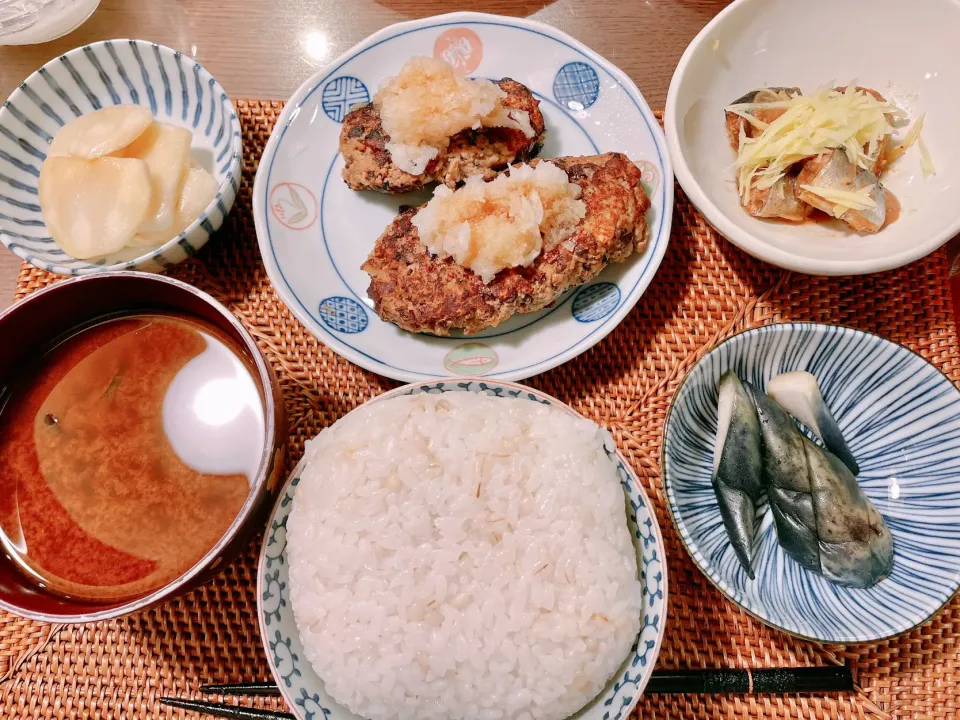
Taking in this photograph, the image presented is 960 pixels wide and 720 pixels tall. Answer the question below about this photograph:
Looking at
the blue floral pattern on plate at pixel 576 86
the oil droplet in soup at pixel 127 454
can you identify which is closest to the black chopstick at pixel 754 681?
the oil droplet in soup at pixel 127 454

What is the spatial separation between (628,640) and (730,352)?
0.82 m

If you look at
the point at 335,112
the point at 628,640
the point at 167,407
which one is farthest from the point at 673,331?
the point at 167,407

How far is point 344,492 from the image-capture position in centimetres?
165

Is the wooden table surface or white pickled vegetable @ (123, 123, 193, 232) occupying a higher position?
the wooden table surface

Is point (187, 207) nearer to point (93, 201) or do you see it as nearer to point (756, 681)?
point (93, 201)

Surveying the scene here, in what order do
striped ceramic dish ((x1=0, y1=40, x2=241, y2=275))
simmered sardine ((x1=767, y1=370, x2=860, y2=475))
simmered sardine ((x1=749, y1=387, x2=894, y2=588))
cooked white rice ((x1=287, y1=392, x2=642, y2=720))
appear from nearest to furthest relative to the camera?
cooked white rice ((x1=287, y1=392, x2=642, y2=720)) → simmered sardine ((x1=749, y1=387, x2=894, y2=588)) → simmered sardine ((x1=767, y1=370, x2=860, y2=475)) → striped ceramic dish ((x1=0, y1=40, x2=241, y2=275))

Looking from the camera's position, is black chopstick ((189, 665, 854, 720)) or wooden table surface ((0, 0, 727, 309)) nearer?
black chopstick ((189, 665, 854, 720))

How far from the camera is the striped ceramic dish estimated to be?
2092 millimetres

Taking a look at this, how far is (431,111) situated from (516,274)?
1.89ft

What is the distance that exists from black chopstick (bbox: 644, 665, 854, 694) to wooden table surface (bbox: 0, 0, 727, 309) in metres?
1.93

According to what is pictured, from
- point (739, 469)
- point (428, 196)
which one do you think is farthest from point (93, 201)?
point (739, 469)

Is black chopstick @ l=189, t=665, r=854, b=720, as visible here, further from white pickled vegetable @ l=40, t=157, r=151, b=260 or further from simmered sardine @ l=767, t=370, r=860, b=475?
white pickled vegetable @ l=40, t=157, r=151, b=260

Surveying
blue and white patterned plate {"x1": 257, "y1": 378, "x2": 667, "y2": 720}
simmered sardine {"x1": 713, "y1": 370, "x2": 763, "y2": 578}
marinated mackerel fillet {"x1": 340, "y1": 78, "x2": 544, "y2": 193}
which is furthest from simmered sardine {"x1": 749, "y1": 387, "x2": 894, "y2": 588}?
marinated mackerel fillet {"x1": 340, "y1": 78, "x2": 544, "y2": 193}

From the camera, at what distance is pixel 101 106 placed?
236 cm
